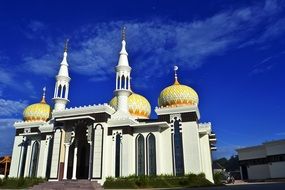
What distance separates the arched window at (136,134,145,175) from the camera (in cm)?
2784

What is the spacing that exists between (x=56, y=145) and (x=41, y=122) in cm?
805

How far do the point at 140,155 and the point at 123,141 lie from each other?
216cm

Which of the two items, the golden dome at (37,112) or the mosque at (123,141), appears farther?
the golden dome at (37,112)

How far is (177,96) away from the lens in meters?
30.8

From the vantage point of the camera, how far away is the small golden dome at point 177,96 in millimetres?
30578

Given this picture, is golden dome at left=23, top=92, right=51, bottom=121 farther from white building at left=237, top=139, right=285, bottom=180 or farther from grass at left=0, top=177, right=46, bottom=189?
white building at left=237, top=139, right=285, bottom=180

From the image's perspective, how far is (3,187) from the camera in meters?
28.0

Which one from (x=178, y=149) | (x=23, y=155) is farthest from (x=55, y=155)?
(x=178, y=149)

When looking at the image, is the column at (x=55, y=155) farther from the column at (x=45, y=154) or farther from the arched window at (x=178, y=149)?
the arched window at (x=178, y=149)

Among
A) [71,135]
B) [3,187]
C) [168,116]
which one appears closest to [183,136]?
[168,116]

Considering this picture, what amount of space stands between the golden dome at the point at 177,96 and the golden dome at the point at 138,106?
2.79 meters

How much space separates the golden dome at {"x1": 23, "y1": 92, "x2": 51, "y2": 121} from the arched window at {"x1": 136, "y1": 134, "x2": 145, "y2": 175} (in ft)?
47.7

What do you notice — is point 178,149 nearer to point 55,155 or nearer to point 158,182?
point 158,182

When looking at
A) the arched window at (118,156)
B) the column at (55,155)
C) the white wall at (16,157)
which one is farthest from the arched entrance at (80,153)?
the white wall at (16,157)
